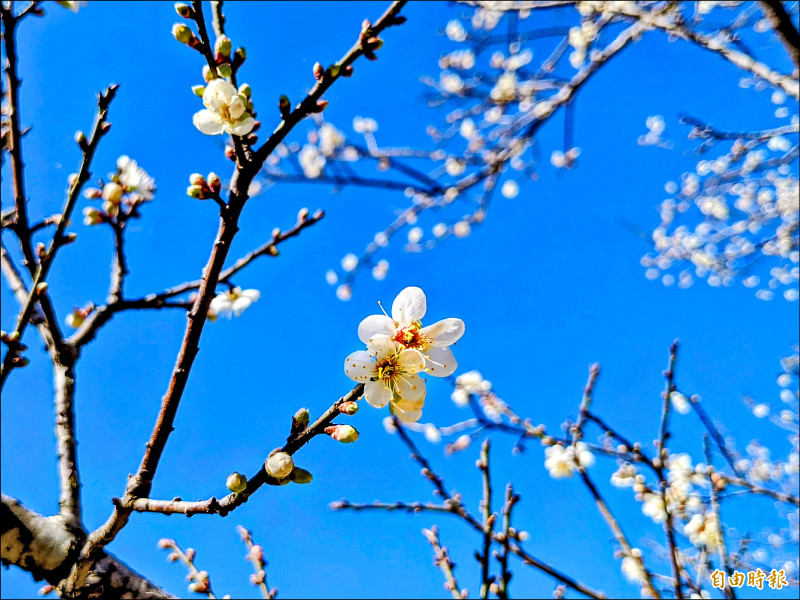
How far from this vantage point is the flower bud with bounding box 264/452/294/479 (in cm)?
91

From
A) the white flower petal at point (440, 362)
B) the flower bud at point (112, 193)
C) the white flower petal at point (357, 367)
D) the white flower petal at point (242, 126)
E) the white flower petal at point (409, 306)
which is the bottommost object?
the white flower petal at point (357, 367)

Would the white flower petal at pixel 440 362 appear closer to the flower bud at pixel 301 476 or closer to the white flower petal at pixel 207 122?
the flower bud at pixel 301 476

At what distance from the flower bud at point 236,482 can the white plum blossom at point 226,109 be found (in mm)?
789

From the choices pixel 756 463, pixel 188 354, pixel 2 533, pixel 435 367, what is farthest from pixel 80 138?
pixel 756 463

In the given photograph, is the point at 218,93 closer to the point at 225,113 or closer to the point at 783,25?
the point at 225,113

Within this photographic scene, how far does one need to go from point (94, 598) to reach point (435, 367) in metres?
1.01

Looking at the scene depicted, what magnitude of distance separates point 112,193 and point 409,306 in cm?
164

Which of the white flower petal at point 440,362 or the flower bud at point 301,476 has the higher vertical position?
the white flower petal at point 440,362

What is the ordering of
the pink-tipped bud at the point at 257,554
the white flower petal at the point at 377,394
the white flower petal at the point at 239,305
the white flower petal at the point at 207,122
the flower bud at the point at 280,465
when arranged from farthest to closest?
the white flower petal at the point at 239,305 < the pink-tipped bud at the point at 257,554 < the white flower petal at the point at 207,122 < the white flower petal at the point at 377,394 < the flower bud at the point at 280,465

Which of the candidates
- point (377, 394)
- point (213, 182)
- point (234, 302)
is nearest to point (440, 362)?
point (377, 394)

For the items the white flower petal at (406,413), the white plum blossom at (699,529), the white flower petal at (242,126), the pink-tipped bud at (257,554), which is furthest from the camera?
the white plum blossom at (699,529)

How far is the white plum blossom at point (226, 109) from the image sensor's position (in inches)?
50.8

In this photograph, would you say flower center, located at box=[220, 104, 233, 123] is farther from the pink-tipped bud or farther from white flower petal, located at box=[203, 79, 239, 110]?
the pink-tipped bud

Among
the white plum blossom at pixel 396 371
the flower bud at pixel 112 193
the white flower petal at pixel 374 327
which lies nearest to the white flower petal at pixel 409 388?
the white plum blossom at pixel 396 371
